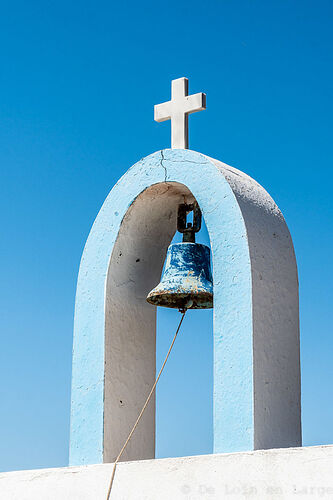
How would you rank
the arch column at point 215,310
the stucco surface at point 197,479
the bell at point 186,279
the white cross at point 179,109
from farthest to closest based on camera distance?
the white cross at point 179,109, the bell at point 186,279, the arch column at point 215,310, the stucco surface at point 197,479

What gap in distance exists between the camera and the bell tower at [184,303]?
4.39m

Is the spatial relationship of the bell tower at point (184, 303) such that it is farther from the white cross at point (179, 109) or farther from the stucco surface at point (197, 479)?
the stucco surface at point (197, 479)

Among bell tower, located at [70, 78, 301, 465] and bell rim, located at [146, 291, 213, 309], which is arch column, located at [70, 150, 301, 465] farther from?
bell rim, located at [146, 291, 213, 309]

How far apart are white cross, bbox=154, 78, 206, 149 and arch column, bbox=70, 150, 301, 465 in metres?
0.15

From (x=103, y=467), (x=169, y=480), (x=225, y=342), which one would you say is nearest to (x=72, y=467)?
(x=103, y=467)

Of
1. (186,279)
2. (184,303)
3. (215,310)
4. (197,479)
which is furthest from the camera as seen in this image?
(184,303)

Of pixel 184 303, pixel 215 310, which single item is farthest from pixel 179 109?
pixel 215 310

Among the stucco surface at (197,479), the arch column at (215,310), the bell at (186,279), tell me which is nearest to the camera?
the stucco surface at (197,479)

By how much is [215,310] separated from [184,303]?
56 cm

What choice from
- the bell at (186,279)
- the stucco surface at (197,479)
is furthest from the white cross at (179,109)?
the stucco surface at (197,479)

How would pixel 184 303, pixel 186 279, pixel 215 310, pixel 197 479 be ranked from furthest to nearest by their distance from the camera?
pixel 184 303, pixel 186 279, pixel 215 310, pixel 197 479

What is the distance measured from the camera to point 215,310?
4570 mm

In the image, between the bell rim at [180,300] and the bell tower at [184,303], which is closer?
the bell tower at [184,303]

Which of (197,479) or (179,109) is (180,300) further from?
(197,479)
